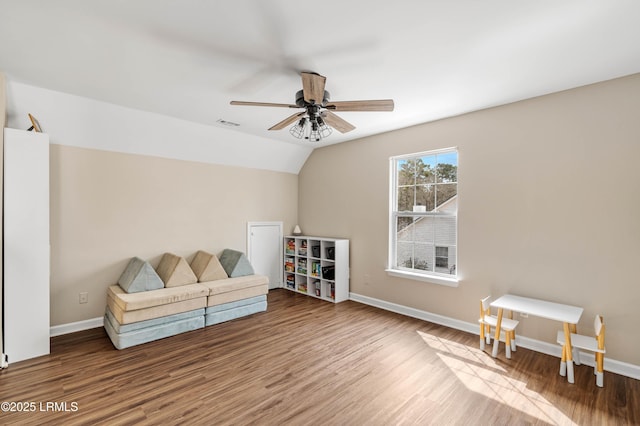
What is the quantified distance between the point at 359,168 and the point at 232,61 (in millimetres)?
2823

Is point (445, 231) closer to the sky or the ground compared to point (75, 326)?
closer to the sky

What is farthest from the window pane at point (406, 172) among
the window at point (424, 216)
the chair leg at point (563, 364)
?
the chair leg at point (563, 364)

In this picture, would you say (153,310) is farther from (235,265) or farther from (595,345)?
(595,345)

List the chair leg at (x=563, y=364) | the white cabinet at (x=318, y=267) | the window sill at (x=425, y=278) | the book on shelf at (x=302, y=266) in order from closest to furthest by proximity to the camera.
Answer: the chair leg at (x=563, y=364) < the window sill at (x=425, y=278) < the white cabinet at (x=318, y=267) < the book on shelf at (x=302, y=266)

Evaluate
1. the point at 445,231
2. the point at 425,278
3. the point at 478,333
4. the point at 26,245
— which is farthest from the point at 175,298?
the point at 478,333

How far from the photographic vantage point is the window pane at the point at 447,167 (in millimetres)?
3873

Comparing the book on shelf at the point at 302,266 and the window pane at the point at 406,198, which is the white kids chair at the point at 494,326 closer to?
the window pane at the point at 406,198

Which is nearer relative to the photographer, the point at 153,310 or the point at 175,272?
the point at 153,310

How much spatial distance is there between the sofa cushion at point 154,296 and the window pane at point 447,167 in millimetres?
3422

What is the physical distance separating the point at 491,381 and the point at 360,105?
2.64 m

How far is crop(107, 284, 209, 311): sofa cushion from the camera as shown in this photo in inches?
125

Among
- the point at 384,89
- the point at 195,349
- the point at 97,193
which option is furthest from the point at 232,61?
the point at 195,349

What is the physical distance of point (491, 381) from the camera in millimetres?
2584

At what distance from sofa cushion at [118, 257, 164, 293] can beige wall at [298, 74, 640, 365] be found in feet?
10.7
